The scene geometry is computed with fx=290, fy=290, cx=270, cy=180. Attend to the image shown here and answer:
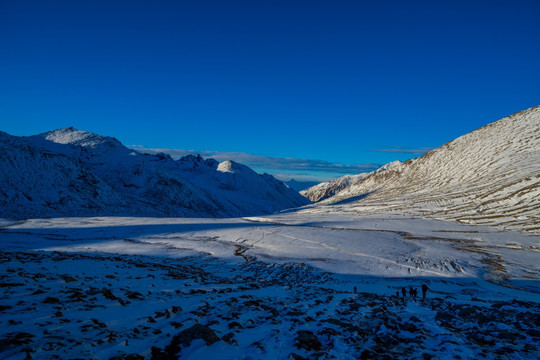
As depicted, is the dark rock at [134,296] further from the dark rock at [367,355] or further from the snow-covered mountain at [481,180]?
the snow-covered mountain at [481,180]

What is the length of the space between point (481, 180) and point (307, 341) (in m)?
114

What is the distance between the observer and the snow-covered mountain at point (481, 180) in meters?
71.4

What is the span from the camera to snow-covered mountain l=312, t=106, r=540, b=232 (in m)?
71.4

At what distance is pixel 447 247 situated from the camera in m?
44.9

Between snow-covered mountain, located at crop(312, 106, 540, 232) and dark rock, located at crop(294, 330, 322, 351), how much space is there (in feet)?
226

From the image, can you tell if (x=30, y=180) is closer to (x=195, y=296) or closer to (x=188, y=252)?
(x=188, y=252)

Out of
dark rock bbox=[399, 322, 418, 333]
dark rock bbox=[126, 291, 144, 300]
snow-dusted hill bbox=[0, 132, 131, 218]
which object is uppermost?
snow-dusted hill bbox=[0, 132, 131, 218]

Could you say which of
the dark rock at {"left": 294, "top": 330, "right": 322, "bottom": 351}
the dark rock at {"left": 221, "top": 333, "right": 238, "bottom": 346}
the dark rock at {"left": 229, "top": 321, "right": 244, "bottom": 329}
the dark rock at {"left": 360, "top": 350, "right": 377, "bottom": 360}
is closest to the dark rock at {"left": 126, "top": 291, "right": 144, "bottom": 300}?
the dark rock at {"left": 229, "top": 321, "right": 244, "bottom": 329}

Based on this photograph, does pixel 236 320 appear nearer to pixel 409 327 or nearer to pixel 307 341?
pixel 307 341

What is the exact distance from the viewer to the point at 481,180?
97938 millimetres

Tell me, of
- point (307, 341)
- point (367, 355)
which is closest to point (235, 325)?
point (307, 341)

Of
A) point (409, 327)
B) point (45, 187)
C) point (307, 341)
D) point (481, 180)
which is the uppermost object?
point (481, 180)

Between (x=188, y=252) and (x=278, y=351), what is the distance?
1343 inches

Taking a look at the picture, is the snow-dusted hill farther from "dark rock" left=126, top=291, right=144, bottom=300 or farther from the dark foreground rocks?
the dark foreground rocks
